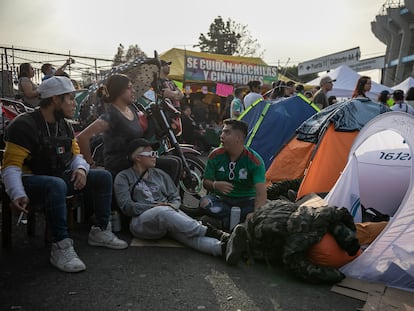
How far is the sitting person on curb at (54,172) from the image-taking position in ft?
9.42

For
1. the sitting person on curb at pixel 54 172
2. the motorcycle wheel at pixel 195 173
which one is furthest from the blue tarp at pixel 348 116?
the sitting person on curb at pixel 54 172

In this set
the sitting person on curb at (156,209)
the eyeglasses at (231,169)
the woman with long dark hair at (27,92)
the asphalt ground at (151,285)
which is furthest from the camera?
the woman with long dark hair at (27,92)

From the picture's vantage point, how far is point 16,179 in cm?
277

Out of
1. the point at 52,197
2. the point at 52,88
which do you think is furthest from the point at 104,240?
the point at 52,88

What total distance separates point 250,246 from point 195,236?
522 mm

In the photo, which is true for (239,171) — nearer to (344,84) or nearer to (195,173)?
(195,173)

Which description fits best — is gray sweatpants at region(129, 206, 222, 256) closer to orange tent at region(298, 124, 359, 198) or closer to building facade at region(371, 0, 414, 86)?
orange tent at region(298, 124, 359, 198)

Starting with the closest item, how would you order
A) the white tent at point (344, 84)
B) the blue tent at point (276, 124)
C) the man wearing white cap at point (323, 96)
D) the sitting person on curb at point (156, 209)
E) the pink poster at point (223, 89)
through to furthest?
the sitting person on curb at point (156, 209) < the blue tent at point (276, 124) < the man wearing white cap at point (323, 96) < the pink poster at point (223, 89) < the white tent at point (344, 84)

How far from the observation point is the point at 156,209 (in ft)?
11.3

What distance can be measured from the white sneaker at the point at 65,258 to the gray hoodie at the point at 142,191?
31.1 inches

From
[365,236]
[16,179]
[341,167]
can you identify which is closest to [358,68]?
[341,167]

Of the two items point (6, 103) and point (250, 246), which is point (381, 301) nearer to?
point (250, 246)

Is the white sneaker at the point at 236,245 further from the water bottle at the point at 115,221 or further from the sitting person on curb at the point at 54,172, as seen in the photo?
the water bottle at the point at 115,221

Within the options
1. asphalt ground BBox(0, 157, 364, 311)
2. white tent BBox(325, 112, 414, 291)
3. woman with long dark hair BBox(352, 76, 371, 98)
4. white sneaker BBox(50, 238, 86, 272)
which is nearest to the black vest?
white sneaker BBox(50, 238, 86, 272)
